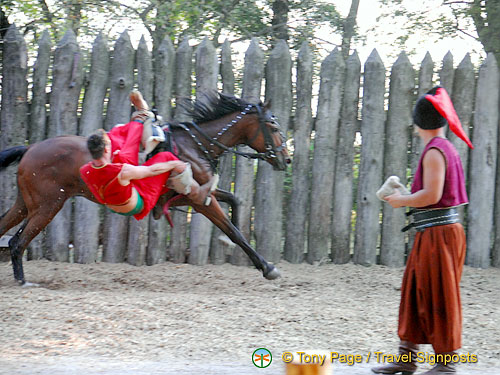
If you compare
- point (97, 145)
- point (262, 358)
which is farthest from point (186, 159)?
point (262, 358)

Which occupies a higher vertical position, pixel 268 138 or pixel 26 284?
pixel 268 138

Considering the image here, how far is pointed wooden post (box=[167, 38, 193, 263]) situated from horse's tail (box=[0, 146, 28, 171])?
1744 mm

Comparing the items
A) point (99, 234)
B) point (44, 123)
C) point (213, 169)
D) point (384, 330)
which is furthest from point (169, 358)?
point (44, 123)

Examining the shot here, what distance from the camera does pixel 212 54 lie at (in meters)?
6.79

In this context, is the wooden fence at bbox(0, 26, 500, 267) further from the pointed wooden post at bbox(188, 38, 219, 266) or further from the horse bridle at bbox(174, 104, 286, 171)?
the horse bridle at bbox(174, 104, 286, 171)

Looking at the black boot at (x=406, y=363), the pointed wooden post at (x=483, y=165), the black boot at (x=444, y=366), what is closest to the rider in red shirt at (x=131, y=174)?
the black boot at (x=406, y=363)

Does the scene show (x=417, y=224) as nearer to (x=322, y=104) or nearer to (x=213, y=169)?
(x=213, y=169)

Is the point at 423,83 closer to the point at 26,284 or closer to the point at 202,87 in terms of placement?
the point at 202,87

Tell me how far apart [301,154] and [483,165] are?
6.94 feet

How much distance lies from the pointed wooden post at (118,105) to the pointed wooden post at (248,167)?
1.31 m

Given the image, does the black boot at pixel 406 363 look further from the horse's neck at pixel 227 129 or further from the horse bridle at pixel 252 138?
the horse's neck at pixel 227 129

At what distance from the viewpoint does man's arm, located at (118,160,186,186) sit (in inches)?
195

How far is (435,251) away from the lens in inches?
136

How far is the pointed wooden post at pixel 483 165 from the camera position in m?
6.89
